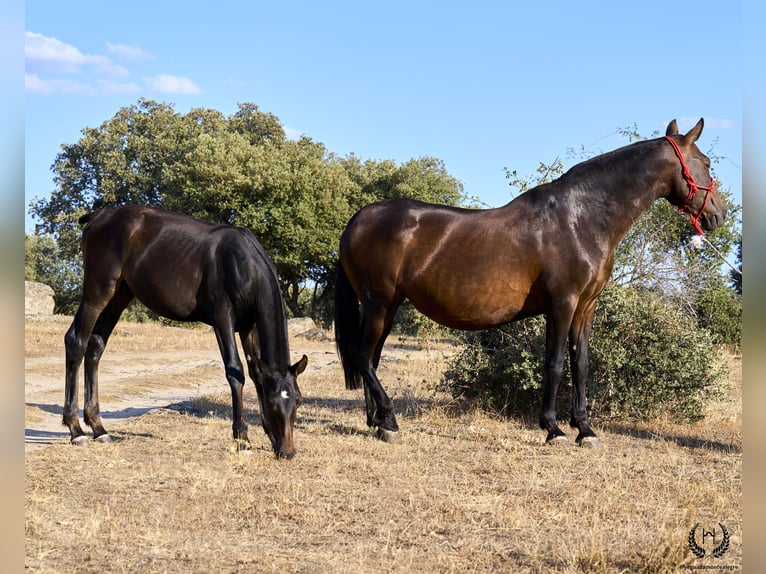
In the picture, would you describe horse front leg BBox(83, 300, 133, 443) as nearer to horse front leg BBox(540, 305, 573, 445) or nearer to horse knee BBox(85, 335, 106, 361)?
horse knee BBox(85, 335, 106, 361)

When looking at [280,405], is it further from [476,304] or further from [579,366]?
[579,366]

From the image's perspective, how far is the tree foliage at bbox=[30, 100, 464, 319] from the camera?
32281 millimetres

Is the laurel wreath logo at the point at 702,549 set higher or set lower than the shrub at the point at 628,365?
lower

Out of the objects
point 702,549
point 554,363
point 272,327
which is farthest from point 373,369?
point 702,549

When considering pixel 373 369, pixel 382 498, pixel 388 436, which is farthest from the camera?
pixel 373 369

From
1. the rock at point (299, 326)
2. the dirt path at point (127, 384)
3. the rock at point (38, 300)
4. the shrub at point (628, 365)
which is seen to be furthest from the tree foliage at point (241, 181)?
the shrub at point (628, 365)

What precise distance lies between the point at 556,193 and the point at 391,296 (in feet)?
6.61

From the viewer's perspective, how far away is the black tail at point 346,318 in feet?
27.0

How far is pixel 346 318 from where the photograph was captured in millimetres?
8336

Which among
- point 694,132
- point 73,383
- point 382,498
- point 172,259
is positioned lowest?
point 382,498

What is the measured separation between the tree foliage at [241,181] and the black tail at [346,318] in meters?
23.5

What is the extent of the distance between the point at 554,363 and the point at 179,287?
3.87 metres

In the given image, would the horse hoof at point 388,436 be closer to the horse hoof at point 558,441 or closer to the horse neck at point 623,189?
the horse hoof at point 558,441
